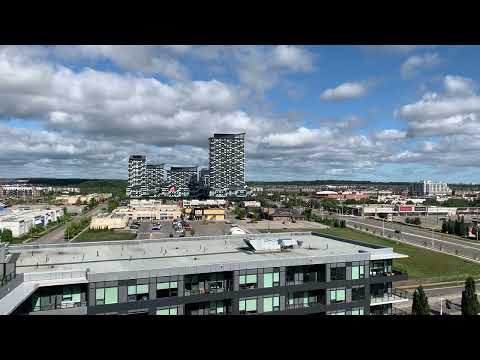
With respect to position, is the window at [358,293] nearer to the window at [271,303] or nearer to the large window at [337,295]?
the large window at [337,295]

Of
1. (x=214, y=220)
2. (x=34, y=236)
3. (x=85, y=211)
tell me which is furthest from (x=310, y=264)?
(x=85, y=211)

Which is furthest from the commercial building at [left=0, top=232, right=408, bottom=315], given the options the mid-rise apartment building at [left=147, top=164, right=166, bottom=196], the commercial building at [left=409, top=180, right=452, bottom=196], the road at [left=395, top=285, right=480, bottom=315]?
the commercial building at [left=409, top=180, right=452, bottom=196]

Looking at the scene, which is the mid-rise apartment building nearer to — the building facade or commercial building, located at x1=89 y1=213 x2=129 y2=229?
the building facade

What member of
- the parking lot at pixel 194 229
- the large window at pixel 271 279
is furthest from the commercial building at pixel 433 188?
the large window at pixel 271 279
